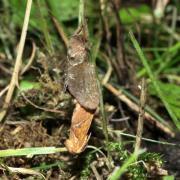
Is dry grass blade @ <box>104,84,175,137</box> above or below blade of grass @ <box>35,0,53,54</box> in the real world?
below

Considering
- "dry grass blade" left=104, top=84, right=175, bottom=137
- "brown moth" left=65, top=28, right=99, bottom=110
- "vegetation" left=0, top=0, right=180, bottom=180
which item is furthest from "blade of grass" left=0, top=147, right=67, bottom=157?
"dry grass blade" left=104, top=84, right=175, bottom=137

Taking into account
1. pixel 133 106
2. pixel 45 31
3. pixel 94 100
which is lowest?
pixel 133 106

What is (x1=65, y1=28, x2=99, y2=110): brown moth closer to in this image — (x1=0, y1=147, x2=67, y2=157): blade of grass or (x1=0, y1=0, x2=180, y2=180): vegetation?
(x1=0, y1=0, x2=180, y2=180): vegetation

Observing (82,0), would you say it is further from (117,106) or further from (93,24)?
(93,24)

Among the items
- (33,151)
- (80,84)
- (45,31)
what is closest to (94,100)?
(80,84)

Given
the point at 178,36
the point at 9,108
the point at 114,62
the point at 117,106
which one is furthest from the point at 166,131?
the point at 178,36

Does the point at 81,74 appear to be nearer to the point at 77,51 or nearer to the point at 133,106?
the point at 77,51

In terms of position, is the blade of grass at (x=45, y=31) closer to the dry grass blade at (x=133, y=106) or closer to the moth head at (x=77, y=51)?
the dry grass blade at (x=133, y=106)
